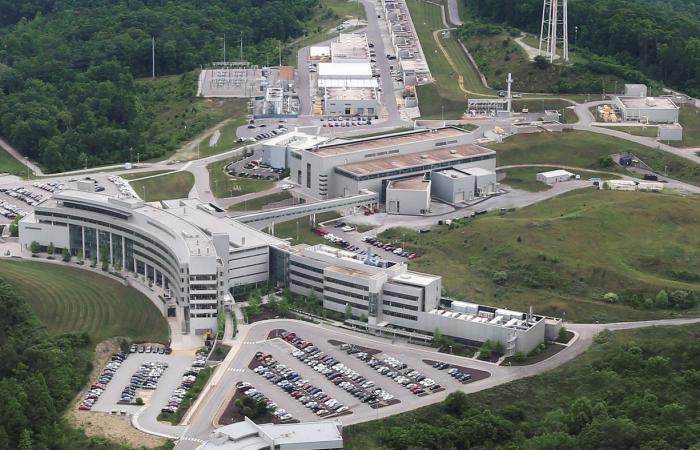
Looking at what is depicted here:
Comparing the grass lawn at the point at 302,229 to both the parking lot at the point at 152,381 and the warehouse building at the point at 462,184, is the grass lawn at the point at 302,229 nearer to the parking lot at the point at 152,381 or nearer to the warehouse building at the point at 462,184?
the warehouse building at the point at 462,184

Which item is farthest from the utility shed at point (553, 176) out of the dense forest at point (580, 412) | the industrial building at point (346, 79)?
the dense forest at point (580, 412)

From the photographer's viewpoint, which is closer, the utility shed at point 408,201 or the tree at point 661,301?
the tree at point 661,301

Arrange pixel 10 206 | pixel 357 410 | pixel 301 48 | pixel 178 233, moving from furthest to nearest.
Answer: pixel 301 48 → pixel 10 206 → pixel 178 233 → pixel 357 410

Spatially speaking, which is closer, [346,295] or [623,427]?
[623,427]

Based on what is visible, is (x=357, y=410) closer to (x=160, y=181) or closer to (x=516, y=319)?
(x=516, y=319)

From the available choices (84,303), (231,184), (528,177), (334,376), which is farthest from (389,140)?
(334,376)

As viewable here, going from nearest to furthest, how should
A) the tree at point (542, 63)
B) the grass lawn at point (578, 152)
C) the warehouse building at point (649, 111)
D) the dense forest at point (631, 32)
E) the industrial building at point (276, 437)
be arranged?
the industrial building at point (276, 437), the grass lawn at point (578, 152), the warehouse building at point (649, 111), the tree at point (542, 63), the dense forest at point (631, 32)

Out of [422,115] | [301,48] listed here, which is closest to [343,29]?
[301,48]
